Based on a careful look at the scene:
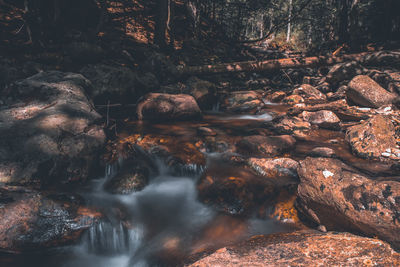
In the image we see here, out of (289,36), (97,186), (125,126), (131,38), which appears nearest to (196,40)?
(131,38)

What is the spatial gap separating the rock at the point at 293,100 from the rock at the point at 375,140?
4535 millimetres

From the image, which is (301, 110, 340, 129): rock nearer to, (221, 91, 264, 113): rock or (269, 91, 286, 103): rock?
(221, 91, 264, 113): rock

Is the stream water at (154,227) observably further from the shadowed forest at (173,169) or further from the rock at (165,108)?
the rock at (165,108)

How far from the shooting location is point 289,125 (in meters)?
6.21

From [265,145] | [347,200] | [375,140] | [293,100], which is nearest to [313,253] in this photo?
[347,200]

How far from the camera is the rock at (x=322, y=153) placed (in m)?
4.62

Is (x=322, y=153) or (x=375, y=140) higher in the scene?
(x=375, y=140)

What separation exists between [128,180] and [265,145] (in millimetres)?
2979

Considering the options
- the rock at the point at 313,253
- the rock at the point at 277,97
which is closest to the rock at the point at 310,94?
the rock at the point at 277,97

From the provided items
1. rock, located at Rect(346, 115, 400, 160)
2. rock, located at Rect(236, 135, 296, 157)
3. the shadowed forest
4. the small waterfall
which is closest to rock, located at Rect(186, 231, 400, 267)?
the shadowed forest

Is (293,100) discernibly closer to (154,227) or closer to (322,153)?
(322,153)

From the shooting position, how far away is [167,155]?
471 centimetres

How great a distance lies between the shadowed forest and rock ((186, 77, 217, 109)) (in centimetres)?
6

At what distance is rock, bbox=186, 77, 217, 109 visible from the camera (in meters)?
8.52
